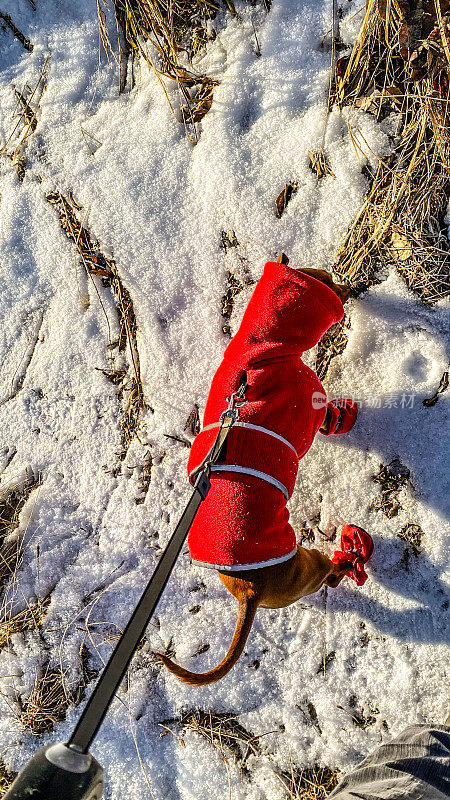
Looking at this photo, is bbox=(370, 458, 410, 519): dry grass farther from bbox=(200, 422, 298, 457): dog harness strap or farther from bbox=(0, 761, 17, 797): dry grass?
bbox=(0, 761, 17, 797): dry grass

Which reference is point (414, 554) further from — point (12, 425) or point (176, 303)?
point (12, 425)

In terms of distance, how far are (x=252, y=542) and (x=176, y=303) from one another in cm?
107

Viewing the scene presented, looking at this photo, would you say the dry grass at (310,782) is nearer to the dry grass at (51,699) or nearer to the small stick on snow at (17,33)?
the dry grass at (51,699)

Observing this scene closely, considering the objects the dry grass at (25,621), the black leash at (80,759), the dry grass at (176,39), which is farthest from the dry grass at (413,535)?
the dry grass at (176,39)

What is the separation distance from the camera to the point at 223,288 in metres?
2.06

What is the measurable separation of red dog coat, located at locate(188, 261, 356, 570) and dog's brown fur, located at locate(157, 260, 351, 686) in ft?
0.13

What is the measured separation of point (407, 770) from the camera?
58.4 inches

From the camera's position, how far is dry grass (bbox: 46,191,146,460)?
2125mm

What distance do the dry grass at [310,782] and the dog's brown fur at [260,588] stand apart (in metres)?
0.80

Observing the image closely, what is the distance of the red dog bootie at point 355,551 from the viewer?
1.83 meters

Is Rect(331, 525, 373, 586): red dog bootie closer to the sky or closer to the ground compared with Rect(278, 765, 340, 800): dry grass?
closer to the sky

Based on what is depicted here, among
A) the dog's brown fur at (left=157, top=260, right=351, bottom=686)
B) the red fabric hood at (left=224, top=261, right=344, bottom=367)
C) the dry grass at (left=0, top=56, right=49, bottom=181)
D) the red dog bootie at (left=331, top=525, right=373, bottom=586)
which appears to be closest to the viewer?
the dog's brown fur at (left=157, top=260, right=351, bottom=686)

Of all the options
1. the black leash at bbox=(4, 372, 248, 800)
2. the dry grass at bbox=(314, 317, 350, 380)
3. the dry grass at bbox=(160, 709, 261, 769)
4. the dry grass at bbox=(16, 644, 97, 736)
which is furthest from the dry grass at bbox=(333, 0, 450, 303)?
the dry grass at bbox=(16, 644, 97, 736)

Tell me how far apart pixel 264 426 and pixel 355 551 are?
695 millimetres
